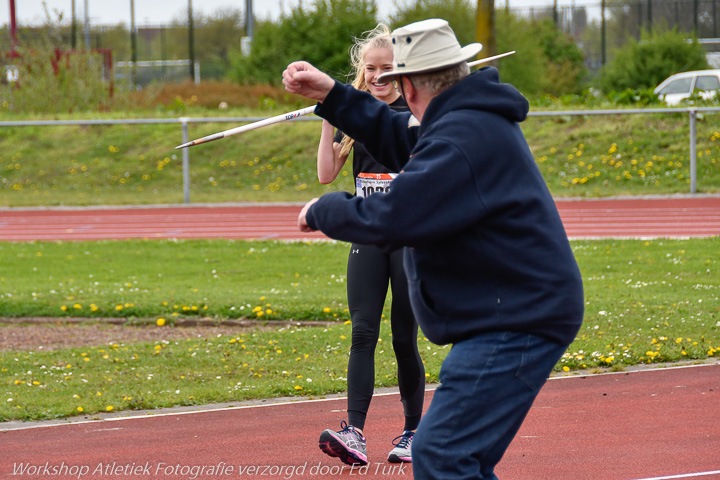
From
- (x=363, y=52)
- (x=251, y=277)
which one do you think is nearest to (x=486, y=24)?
(x=251, y=277)

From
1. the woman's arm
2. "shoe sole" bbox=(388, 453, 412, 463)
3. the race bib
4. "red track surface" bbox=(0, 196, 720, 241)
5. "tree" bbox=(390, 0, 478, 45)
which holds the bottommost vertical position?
"red track surface" bbox=(0, 196, 720, 241)

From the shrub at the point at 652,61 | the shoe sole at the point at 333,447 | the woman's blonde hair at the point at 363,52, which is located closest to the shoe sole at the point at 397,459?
the shoe sole at the point at 333,447

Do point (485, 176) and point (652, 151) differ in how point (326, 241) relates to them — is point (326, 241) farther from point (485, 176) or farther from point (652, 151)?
point (485, 176)

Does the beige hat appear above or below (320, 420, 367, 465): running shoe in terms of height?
above

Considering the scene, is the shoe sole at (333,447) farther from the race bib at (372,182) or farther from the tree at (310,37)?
the tree at (310,37)

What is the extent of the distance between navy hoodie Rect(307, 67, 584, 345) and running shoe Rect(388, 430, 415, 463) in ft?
6.54

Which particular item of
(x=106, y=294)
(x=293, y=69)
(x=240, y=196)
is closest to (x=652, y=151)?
(x=240, y=196)

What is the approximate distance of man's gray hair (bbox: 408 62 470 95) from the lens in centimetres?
305

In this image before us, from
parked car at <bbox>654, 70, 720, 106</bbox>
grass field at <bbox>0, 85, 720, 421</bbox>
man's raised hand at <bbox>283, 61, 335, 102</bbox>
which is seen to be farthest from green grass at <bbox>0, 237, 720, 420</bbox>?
parked car at <bbox>654, 70, 720, 106</bbox>

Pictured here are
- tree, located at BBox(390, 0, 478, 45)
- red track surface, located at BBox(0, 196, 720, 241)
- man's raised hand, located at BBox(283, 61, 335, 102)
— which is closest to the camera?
man's raised hand, located at BBox(283, 61, 335, 102)

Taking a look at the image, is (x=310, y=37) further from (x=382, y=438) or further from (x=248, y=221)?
(x=382, y=438)

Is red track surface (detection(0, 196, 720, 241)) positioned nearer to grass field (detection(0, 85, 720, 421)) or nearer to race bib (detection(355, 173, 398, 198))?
grass field (detection(0, 85, 720, 421))

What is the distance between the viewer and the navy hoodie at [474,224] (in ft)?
9.34

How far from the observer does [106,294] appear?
33.8 feet
